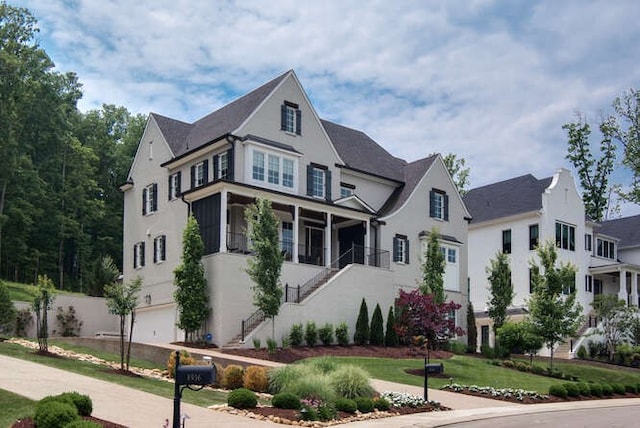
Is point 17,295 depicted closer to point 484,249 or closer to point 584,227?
point 484,249

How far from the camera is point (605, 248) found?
5522 centimetres

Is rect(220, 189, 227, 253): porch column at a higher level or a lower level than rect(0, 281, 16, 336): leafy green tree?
higher

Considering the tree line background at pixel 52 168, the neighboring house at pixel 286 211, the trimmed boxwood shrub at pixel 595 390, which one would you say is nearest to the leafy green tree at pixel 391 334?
the neighboring house at pixel 286 211

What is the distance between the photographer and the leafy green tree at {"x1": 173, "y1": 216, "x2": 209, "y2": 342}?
102 feet

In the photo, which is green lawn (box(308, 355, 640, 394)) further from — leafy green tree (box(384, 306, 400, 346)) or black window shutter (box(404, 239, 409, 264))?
black window shutter (box(404, 239, 409, 264))

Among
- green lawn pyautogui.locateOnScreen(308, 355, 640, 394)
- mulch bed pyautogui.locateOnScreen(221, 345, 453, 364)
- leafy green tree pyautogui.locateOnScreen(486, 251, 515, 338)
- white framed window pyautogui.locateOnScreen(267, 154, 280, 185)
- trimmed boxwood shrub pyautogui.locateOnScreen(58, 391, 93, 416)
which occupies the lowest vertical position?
green lawn pyautogui.locateOnScreen(308, 355, 640, 394)

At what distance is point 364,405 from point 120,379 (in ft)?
21.9

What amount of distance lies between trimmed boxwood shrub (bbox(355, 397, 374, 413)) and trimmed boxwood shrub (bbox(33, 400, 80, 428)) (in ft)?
27.6

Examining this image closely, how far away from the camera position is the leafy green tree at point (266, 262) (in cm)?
2952

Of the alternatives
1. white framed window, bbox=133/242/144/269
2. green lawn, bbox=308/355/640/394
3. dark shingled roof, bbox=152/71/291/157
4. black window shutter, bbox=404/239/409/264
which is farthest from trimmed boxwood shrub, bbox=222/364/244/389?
black window shutter, bbox=404/239/409/264

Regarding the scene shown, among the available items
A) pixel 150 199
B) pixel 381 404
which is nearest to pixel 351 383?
pixel 381 404

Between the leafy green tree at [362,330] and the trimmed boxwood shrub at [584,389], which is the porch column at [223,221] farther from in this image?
the trimmed boxwood shrub at [584,389]

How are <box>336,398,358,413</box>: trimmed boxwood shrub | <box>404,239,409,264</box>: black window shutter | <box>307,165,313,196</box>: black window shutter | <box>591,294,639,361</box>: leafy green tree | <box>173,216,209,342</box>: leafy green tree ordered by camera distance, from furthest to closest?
<box>591,294,639,361</box>: leafy green tree, <box>404,239,409,264</box>: black window shutter, <box>307,165,313,196</box>: black window shutter, <box>173,216,209,342</box>: leafy green tree, <box>336,398,358,413</box>: trimmed boxwood shrub

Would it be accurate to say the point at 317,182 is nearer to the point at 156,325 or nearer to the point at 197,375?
the point at 156,325
